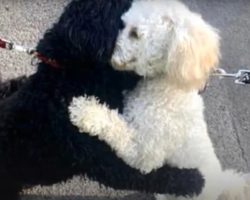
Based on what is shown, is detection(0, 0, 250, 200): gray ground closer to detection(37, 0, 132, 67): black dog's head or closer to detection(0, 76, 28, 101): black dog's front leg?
detection(0, 76, 28, 101): black dog's front leg

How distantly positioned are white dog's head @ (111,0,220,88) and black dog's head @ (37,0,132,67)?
4cm

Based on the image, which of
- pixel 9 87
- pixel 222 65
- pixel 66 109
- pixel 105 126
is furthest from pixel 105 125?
pixel 222 65

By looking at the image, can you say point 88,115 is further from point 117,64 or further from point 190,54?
point 190,54

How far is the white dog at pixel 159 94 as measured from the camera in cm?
200

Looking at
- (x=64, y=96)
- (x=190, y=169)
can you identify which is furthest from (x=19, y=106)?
(x=190, y=169)

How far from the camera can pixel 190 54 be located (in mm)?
1979

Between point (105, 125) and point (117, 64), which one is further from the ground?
point (117, 64)

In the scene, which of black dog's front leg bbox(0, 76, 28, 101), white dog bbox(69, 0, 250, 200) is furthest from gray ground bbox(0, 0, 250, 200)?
white dog bbox(69, 0, 250, 200)

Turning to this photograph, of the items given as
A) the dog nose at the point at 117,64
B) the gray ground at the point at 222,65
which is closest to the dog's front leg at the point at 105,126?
→ the dog nose at the point at 117,64

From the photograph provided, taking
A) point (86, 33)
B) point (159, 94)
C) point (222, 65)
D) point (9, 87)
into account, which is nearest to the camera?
point (86, 33)

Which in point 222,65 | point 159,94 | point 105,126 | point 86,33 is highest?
point 222,65

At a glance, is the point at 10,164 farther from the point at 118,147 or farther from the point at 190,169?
the point at 190,169

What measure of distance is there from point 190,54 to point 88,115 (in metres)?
0.38

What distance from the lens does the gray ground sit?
2686mm
